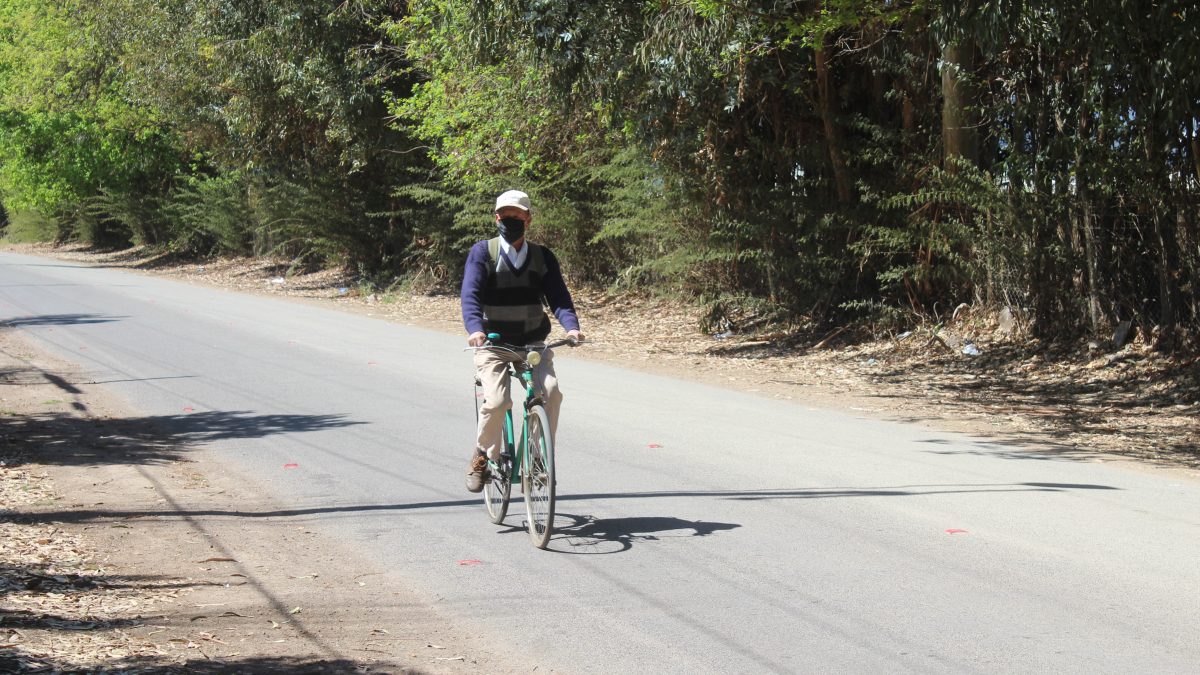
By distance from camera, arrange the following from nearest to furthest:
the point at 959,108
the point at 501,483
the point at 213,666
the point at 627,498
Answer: the point at 213,666, the point at 501,483, the point at 627,498, the point at 959,108

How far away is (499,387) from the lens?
695cm

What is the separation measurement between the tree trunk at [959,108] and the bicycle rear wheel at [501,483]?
9012 mm

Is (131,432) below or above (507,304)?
below

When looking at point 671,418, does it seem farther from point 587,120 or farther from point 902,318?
point 587,120

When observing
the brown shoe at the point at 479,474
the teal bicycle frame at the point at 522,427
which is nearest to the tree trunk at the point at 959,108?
the teal bicycle frame at the point at 522,427

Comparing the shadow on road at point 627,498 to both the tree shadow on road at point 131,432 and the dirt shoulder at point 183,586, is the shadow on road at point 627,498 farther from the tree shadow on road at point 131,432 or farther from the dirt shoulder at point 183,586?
the tree shadow on road at point 131,432

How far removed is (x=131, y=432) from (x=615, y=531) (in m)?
5.44

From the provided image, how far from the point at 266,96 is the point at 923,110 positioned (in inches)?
693

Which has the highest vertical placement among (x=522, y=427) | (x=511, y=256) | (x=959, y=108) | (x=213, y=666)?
(x=959, y=108)

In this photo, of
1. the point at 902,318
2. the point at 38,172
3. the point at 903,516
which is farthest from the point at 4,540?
the point at 38,172

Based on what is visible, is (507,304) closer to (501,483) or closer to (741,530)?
(501,483)

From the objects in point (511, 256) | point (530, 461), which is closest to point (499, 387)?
point (530, 461)

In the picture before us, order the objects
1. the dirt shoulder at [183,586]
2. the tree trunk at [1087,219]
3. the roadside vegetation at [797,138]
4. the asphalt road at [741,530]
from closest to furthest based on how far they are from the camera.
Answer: the dirt shoulder at [183,586] < the asphalt road at [741,530] < the roadside vegetation at [797,138] < the tree trunk at [1087,219]

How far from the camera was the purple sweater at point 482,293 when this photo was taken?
6.86 metres
